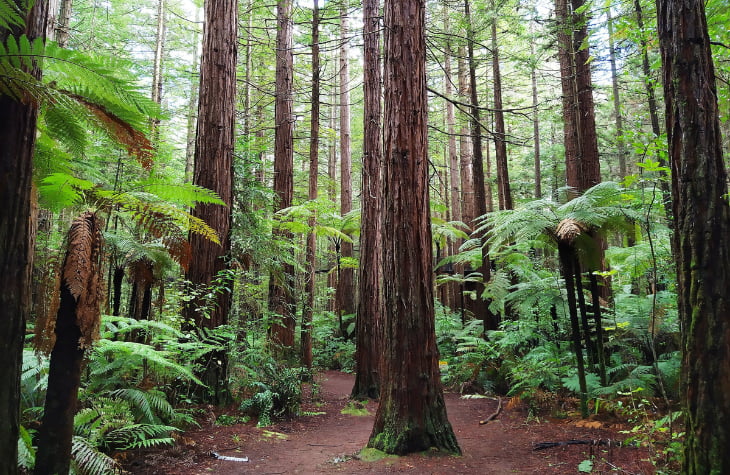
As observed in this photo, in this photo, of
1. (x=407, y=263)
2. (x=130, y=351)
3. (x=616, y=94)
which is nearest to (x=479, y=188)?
(x=407, y=263)

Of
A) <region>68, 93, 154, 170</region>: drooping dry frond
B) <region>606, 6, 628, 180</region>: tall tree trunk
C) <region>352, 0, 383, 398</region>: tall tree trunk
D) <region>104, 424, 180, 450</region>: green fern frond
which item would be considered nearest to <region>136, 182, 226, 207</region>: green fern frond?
<region>68, 93, 154, 170</region>: drooping dry frond

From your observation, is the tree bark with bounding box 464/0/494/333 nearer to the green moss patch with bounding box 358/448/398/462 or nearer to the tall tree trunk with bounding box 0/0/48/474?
the green moss patch with bounding box 358/448/398/462

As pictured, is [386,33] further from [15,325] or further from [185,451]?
[185,451]

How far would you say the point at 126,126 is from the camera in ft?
7.63

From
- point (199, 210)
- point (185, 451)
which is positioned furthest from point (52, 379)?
point (199, 210)

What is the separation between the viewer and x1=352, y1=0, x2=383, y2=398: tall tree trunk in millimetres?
8742

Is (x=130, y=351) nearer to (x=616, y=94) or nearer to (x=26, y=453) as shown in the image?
(x=26, y=453)

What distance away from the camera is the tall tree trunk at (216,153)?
632 centimetres

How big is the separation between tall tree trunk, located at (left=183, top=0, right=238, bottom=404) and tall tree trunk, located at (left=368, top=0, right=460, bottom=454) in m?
2.67

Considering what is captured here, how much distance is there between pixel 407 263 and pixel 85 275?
127 inches

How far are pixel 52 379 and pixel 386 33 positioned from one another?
4.89 meters

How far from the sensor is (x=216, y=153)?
6.49m

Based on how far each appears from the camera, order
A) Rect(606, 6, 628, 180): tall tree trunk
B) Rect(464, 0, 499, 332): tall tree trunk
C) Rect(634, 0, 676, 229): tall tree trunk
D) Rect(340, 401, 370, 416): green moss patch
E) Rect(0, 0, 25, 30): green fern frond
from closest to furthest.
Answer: Rect(0, 0, 25, 30): green fern frond < Rect(634, 0, 676, 229): tall tree trunk < Rect(340, 401, 370, 416): green moss patch < Rect(606, 6, 628, 180): tall tree trunk < Rect(464, 0, 499, 332): tall tree trunk

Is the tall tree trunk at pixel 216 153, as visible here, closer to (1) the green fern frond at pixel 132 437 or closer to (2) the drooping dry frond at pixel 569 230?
(1) the green fern frond at pixel 132 437
